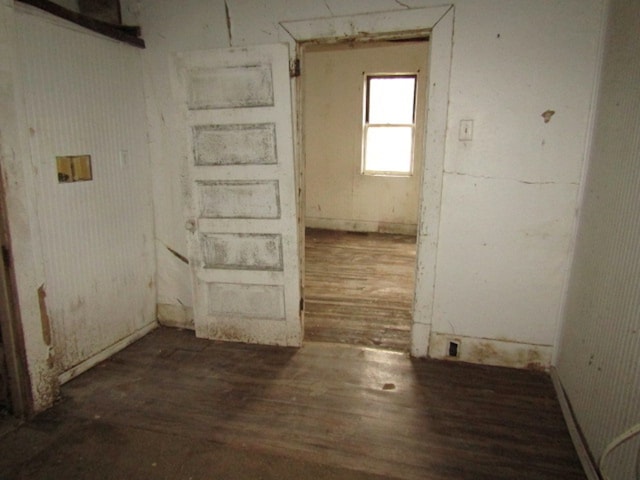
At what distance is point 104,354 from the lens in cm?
269

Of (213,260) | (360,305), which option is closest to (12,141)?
(213,260)

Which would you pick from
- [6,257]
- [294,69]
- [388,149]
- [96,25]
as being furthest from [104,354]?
[388,149]

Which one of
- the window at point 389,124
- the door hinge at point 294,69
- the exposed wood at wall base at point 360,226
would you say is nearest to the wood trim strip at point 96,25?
the door hinge at point 294,69

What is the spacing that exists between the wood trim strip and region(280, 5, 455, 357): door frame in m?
1.06

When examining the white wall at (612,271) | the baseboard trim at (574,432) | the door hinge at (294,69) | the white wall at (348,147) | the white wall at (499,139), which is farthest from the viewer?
the white wall at (348,147)

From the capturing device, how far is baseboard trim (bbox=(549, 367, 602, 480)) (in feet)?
5.70

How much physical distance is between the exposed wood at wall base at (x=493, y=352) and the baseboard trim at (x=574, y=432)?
0.11 meters

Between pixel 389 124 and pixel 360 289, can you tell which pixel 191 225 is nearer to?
pixel 360 289

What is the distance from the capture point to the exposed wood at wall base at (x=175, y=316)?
315 centimetres

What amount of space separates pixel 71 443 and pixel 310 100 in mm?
5689

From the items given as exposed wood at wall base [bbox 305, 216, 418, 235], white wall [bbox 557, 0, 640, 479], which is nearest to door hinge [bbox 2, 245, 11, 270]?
white wall [bbox 557, 0, 640, 479]

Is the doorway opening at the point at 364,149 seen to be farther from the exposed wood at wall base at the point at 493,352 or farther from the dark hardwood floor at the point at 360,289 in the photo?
the exposed wood at wall base at the point at 493,352

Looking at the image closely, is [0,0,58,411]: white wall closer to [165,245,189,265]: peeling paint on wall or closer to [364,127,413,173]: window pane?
[165,245,189,265]: peeling paint on wall

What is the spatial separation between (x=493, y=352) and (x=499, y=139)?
1.37 metres
